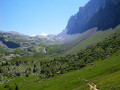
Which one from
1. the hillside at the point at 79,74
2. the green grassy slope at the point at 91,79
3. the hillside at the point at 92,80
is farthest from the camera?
the hillside at the point at 79,74

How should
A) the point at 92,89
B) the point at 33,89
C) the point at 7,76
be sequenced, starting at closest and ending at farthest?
the point at 92,89
the point at 33,89
the point at 7,76

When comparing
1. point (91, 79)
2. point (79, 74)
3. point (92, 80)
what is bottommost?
point (79, 74)

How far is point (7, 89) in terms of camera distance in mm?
104750

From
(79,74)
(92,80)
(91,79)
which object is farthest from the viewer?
(79,74)

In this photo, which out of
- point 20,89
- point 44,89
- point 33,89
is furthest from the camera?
point 20,89

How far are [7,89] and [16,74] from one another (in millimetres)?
63201

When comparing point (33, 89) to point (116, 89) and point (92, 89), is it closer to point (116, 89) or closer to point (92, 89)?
point (92, 89)

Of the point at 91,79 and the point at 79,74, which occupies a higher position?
the point at 91,79

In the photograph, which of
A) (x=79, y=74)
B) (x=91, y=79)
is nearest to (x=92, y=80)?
(x=91, y=79)

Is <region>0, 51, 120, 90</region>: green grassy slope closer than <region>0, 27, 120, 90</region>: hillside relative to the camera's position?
Yes

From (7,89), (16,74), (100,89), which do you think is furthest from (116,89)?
(16,74)

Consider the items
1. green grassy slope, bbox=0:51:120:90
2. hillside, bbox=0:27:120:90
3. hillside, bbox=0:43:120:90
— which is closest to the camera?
hillside, bbox=0:43:120:90

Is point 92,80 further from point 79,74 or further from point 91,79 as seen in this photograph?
point 79,74

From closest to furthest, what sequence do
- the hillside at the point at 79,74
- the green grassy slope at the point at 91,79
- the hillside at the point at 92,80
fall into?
the hillside at the point at 92,80 → the green grassy slope at the point at 91,79 → the hillside at the point at 79,74
